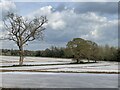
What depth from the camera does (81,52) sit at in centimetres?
5966

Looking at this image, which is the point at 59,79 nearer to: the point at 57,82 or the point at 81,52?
the point at 57,82

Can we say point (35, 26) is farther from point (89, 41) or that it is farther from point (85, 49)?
point (89, 41)

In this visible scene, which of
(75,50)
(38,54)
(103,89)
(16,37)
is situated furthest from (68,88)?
(38,54)

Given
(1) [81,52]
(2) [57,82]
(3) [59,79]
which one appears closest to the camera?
(2) [57,82]

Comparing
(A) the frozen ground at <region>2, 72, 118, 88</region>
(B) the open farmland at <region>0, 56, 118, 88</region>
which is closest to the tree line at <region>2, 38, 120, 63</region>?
(B) the open farmland at <region>0, 56, 118, 88</region>

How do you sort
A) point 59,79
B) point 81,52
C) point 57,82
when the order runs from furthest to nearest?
point 81,52, point 59,79, point 57,82

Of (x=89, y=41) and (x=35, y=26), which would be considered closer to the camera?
(x=35, y=26)

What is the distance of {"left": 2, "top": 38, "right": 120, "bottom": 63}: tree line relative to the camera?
59.6 m

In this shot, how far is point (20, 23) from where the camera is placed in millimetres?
43125

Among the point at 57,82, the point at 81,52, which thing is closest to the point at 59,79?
the point at 57,82

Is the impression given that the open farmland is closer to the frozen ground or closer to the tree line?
the frozen ground

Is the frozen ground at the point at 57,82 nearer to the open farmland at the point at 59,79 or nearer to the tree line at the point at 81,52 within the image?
the open farmland at the point at 59,79

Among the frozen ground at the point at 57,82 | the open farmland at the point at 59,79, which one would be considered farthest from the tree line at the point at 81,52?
the frozen ground at the point at 57,82

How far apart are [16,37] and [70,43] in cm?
1903
